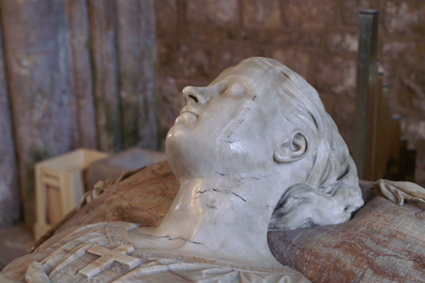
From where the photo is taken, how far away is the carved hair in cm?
175

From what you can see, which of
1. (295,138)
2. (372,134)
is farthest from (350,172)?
(372,134)

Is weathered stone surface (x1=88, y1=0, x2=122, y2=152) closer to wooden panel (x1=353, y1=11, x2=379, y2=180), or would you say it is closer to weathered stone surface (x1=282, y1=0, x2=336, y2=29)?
weathered stone surface (x1=282, y1=0, x2=336, y2=29)

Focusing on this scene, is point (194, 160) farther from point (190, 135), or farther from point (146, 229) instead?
point (146, 229)

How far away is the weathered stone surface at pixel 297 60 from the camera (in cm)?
401

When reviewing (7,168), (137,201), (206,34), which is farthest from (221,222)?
(206,34)


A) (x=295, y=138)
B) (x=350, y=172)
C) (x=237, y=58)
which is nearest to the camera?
(x=295, y=138)

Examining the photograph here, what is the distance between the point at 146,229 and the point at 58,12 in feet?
8.76

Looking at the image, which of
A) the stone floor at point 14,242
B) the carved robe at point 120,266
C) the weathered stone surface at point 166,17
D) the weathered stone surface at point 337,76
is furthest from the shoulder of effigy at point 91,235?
the weathered stone surface at point 166,17

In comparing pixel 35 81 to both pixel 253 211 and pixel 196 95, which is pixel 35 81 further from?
pixel 253 211

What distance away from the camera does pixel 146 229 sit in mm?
1743

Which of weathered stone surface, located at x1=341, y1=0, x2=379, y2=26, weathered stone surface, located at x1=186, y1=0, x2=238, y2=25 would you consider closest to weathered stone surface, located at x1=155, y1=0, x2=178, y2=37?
weathered stone surface, located at x1=186, y1=0, x2=238, y2=25

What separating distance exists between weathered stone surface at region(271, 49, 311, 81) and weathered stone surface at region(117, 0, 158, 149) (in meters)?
1.16

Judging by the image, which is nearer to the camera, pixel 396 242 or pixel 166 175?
pixel 396 242

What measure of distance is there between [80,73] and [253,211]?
2.83m
